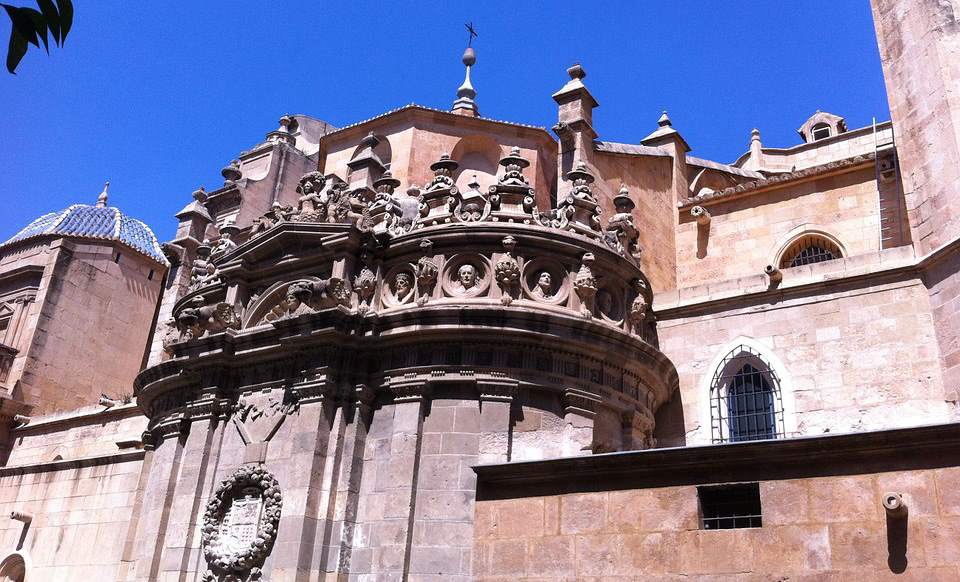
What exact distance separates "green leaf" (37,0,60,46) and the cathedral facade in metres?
8.62

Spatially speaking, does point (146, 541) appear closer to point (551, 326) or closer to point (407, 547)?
point (407, 547)

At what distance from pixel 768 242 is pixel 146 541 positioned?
49.5 feet

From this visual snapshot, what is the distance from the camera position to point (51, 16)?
4406 millimetres

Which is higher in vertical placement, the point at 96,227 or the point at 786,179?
the point at 96,227

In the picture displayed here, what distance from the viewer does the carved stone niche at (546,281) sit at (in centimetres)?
1525

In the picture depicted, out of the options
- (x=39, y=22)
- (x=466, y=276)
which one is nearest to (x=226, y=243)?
(x=466, y=276)

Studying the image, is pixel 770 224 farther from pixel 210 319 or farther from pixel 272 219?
pixel 210 319

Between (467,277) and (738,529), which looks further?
(467,277)

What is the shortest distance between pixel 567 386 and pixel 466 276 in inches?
95.6

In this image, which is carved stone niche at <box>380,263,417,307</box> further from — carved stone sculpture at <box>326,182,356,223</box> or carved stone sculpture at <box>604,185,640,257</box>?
carved stone sculpture at <box>604,185,640,257</box>

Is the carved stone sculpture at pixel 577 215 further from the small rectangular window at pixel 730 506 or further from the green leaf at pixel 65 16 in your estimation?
the green leaf at pixel 65 16

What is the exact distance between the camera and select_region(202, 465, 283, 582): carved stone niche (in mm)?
14188

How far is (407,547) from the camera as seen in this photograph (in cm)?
1338

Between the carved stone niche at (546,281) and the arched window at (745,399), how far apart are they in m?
4.04
